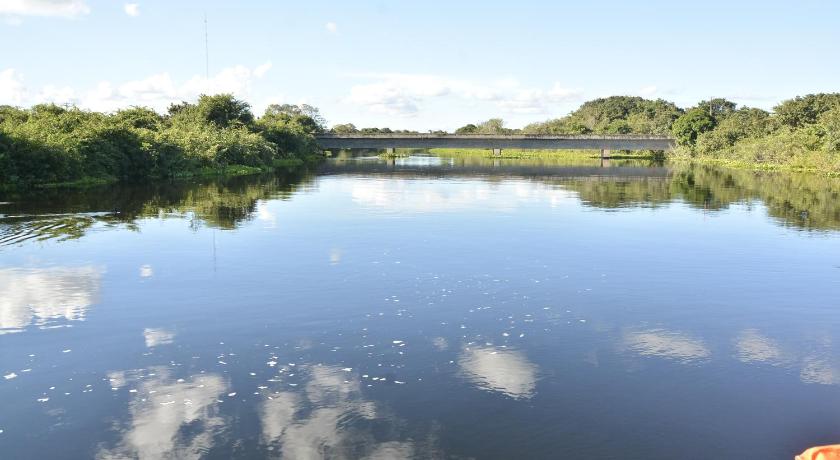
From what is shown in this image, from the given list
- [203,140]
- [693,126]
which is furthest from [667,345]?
[693,126]

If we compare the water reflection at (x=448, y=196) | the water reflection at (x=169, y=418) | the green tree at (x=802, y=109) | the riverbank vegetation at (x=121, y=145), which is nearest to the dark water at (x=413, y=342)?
the water reflection at (x=169, y=418)

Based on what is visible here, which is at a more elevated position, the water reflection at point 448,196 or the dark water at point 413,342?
the water reflection at point 448,196

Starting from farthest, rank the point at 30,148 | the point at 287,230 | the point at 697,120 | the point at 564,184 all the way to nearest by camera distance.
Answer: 1. the point at 697,120
2. the point at 564,184
3. the point at 30,148
4. the point at 287,230

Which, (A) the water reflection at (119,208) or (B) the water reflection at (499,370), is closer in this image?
(B) the water reflection at (499,370)

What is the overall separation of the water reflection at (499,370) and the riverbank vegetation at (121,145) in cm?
5063

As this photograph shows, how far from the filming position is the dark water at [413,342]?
38.0ft

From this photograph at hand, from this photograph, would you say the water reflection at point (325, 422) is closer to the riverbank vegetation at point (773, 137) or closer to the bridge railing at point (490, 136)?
the riverbank vegetation at point (773, 137)

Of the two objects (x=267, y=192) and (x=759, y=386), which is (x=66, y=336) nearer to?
(x=759, y=386)

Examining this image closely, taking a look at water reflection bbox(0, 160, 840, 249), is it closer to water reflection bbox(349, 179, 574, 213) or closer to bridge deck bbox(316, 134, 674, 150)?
water reflection bbox(349, 179, 574, 213)

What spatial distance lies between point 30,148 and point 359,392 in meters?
53.8

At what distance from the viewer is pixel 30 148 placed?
55438mm

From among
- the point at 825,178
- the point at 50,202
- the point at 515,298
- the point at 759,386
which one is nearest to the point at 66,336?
the point at 515,298

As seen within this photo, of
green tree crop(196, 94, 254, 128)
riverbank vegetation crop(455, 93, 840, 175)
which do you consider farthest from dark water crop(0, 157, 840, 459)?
green tree crop(196, 94, 254, 128)

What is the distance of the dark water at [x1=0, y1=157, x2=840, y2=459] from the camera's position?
1158cm
